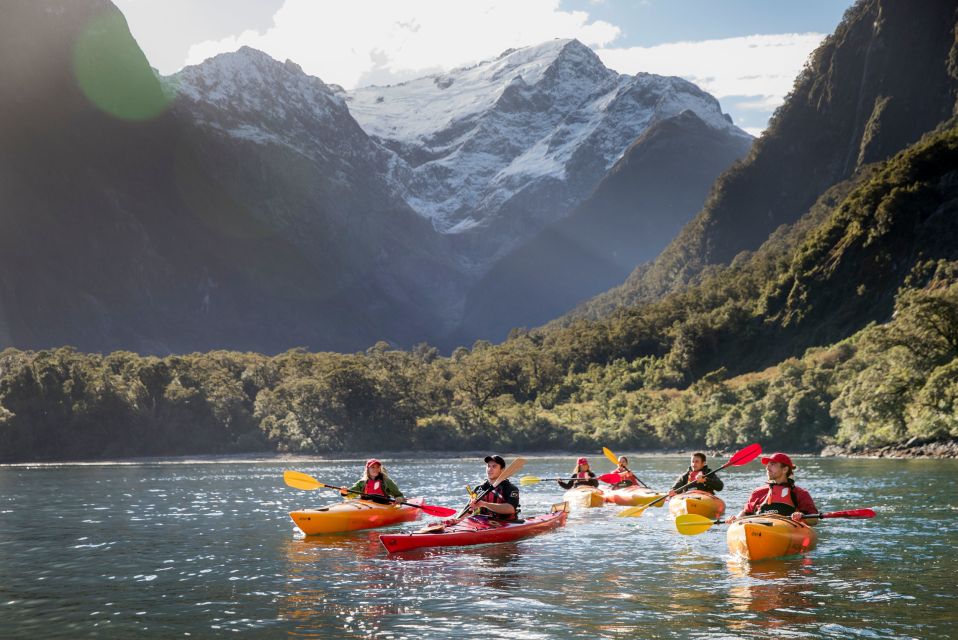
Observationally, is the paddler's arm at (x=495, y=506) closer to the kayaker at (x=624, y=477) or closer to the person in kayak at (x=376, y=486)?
the person in kayak at (x=376, y=486)

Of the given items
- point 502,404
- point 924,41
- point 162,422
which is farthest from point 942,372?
point 924,41

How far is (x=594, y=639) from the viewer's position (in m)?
13.9

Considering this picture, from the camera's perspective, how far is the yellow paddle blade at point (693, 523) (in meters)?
21.3

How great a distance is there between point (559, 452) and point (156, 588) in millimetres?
95599

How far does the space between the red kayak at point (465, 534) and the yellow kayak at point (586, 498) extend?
10364 millimetres

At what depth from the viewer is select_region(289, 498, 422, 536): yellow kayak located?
27.5 m

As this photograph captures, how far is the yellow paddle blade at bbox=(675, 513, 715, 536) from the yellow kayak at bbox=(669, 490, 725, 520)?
14.3 ft

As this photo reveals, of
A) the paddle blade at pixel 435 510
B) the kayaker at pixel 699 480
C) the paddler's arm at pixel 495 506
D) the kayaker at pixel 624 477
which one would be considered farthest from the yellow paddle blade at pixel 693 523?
the kayaker at pixel 624 477

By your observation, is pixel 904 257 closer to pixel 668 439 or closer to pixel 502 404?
pixel 668 439

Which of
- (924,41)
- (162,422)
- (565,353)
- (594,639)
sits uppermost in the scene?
(924,41)

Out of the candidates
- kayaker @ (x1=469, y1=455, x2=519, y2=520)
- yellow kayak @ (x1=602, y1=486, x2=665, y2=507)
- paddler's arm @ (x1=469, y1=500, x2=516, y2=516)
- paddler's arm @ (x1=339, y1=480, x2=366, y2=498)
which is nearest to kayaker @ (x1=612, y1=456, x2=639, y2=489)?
yellow kayak @ (x1=602, y1=486, x2=665, y2=507)

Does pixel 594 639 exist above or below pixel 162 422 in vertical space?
below

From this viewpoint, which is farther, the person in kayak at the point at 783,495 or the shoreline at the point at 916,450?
the shoreline at the point at 916,450

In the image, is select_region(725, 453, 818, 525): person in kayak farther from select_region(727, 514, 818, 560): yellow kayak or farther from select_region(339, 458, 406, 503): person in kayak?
select_region(339, 458, 406, 503): person in kayak
